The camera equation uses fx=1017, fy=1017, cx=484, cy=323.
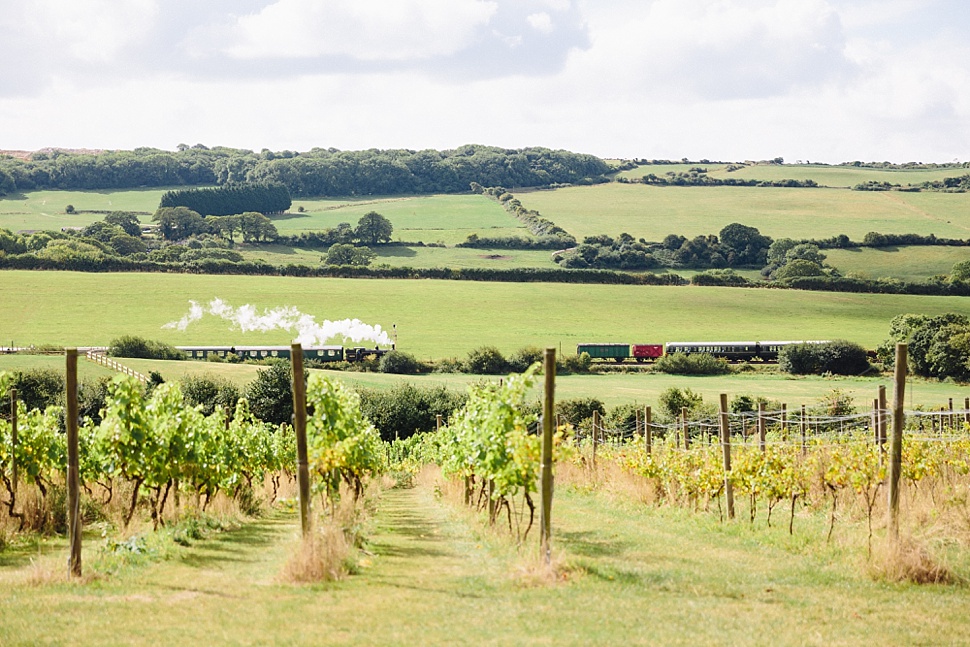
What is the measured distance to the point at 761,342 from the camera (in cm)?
7619

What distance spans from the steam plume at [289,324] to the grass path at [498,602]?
6371 cm

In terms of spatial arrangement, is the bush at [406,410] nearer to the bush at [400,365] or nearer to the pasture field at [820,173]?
the bush at [400,365]

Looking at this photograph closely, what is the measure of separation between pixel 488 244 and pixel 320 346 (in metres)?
46.6

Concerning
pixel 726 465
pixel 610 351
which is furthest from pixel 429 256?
pixel 726 465

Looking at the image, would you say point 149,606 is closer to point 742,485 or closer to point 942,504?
point 742,485

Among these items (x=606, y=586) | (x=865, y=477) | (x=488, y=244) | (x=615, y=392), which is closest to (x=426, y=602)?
(x=606, y=586)

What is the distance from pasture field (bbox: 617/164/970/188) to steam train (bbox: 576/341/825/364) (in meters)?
91.2

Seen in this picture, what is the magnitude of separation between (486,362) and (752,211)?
8020 cm

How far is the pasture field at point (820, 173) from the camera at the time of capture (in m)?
161

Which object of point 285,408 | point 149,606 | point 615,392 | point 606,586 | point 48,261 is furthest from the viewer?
point 48,261

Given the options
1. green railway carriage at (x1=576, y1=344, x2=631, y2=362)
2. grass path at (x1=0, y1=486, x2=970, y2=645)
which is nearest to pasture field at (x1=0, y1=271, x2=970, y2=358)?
green railway carriage at (x1=576, y1=344, x2=631, y2=362)

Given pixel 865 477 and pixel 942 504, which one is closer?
pixel 865 477

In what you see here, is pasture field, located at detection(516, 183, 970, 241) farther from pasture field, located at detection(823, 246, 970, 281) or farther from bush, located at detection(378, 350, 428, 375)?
bush, located at detection(378, 350, 428, 375)

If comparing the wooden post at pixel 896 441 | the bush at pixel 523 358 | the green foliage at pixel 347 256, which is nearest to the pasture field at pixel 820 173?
the green foliage at pixel 347 256
